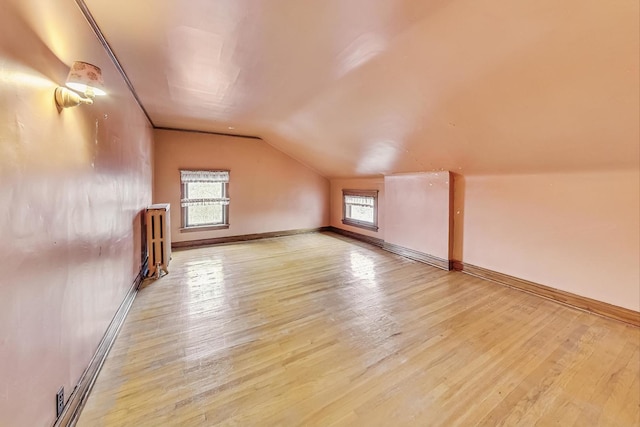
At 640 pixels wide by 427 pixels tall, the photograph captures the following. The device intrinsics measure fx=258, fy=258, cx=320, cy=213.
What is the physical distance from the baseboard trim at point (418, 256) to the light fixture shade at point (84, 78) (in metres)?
4.24

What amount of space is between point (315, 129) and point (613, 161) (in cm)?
337

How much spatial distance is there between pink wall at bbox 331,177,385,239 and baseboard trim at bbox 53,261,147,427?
434 cm

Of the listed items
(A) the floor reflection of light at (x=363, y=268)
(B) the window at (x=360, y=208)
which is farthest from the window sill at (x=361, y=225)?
(A) the floor reflection of light at (x=363, y=268)

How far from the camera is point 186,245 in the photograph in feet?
17.2

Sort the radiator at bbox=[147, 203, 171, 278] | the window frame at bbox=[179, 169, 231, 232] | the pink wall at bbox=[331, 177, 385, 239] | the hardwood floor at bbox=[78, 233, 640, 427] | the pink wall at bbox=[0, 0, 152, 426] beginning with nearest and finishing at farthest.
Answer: the pink wall at bbox=[0, 0, 152, 426], the hardwood floor at bbox=[78, 233, 640, 427], the radiator at bbox=[147, 203, 171, 278], the window frame at bbox=[179, 169, 231, 232], the pink wall at bbox=[331, 177, 385, 239]

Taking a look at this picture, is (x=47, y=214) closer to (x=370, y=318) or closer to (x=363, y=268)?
(x=370, y=318)

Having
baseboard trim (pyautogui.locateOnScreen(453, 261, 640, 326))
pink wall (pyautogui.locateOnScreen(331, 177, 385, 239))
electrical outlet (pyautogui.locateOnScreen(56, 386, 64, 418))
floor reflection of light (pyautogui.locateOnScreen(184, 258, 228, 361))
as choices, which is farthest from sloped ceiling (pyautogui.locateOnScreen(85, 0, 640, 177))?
floor reflection of light (pyautogui.locateOnScreen(184, 258, 228, 361))

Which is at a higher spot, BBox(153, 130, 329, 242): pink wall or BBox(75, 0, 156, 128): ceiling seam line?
BBox(75, 0, 156, 128): ceiling seam line

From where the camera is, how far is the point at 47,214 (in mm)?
1200

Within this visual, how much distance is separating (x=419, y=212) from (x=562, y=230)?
183 centimetres

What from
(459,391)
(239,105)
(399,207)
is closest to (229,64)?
(239,105)

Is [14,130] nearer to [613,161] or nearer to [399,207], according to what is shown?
[613,161]

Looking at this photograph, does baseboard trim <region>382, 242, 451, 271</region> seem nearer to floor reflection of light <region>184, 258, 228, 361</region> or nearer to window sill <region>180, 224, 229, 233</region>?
floor reflection of light <region>184, 258, 228, 361</region>

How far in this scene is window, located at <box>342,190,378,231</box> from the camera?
5.59 metres
